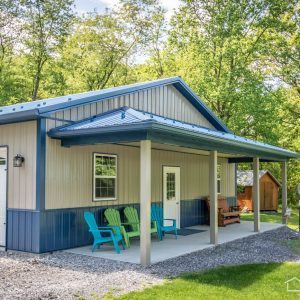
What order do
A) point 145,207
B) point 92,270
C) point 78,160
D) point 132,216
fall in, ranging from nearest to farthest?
point 92,270 < point 145,207 < point 78,160 < point 132,216

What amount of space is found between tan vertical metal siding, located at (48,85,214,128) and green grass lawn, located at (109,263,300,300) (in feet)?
14.0

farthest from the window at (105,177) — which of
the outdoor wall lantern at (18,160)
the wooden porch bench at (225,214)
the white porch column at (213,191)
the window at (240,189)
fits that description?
the window at (240,189)

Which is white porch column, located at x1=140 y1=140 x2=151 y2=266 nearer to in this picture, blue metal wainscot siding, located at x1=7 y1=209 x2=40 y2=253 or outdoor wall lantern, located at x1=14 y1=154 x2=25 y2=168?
blue metal wainscot siding, located at x1=7 y1=209 x2=40 y2=253

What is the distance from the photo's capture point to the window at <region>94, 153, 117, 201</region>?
9.75 m

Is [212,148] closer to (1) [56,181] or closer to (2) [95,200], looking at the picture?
(2) [95,200]

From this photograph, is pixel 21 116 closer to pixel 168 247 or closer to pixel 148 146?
Answer: pixel 148 146

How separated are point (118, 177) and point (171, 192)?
2883 mm

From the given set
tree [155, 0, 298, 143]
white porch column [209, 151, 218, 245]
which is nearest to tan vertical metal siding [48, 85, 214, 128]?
white porch column [209, 151, 218, 245]

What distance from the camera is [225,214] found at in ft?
45.2

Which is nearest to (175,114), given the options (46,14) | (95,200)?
(95,200)

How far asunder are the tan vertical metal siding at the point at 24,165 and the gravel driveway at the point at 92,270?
1118 millimetres

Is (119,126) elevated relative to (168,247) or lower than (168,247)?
elevated

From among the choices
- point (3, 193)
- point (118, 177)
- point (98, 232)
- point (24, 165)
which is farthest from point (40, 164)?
point (118, 177)

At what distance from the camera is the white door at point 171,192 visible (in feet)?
41.1
